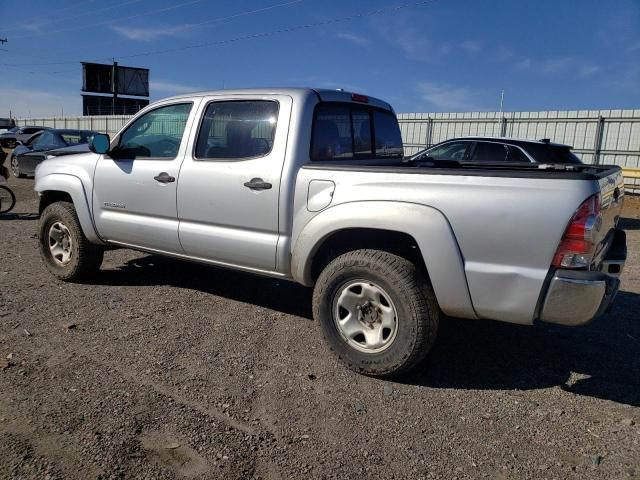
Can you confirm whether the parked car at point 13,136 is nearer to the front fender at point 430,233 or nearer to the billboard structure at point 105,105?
the billboard structure at point 105,105

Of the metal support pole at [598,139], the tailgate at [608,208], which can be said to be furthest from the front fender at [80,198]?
the metal support pole at [598,139]

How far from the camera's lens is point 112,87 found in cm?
4916

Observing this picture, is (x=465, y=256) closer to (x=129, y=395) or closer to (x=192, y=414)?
(x=192, y=414)

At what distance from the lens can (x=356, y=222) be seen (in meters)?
3.44

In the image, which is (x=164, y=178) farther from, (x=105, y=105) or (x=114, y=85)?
(x=105, y=105)

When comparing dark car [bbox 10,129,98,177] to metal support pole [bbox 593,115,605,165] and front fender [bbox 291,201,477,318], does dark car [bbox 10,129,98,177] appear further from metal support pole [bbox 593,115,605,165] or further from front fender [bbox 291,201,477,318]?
metal support pole [bbox 593,115,605,165]

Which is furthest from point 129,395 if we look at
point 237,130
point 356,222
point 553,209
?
point 553,209

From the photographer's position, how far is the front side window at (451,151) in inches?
360

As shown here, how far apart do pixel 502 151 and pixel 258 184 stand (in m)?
6.02

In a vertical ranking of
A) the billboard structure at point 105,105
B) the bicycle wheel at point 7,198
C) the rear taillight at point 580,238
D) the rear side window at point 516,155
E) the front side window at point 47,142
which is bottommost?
the bicycle wheel at point 7,198

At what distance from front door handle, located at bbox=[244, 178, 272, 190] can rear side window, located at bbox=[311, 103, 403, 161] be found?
0.41m

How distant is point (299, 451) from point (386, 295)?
1146 millimetres

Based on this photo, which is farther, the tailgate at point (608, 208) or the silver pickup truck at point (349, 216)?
the tailgate at point (608, 208)

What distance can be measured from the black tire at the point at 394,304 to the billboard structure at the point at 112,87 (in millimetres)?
48007
